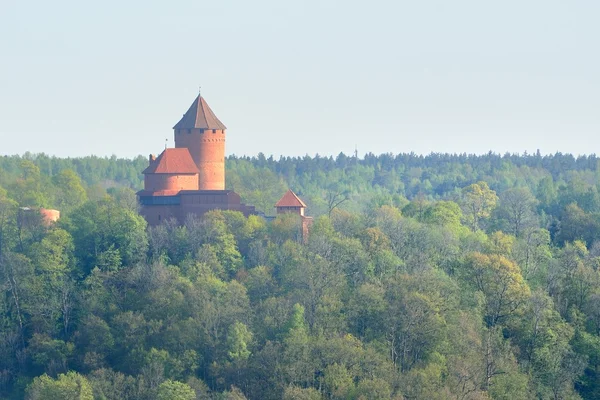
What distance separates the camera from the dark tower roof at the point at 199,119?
76750mm

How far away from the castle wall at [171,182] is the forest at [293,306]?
134 cm

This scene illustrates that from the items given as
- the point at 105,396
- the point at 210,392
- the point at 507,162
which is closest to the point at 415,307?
the point at 210,392

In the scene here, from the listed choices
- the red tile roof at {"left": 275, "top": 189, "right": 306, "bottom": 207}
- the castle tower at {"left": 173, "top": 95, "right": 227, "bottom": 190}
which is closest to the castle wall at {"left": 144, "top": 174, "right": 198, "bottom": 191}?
the castle tower at {"left": 173, "top": 95, "right": 227, "bottom": 190}

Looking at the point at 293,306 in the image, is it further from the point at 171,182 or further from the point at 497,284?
the point at 171,182

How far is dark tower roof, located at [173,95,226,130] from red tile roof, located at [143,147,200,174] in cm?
179

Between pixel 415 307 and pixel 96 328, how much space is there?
45.1 feet

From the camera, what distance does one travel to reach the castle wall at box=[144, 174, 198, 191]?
74188mm

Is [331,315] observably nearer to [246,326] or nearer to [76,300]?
[246,326]

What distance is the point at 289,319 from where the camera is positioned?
6116 cm

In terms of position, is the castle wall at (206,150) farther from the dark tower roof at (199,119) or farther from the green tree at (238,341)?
the green tree at (238,341)

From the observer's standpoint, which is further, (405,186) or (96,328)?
(405,186)

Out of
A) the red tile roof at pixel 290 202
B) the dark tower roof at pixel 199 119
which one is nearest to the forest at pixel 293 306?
the red tile roof at pixel 290 202

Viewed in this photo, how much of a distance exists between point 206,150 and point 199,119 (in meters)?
1.78

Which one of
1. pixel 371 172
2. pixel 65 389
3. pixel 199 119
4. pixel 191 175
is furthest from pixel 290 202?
Result: pixel 371 172
